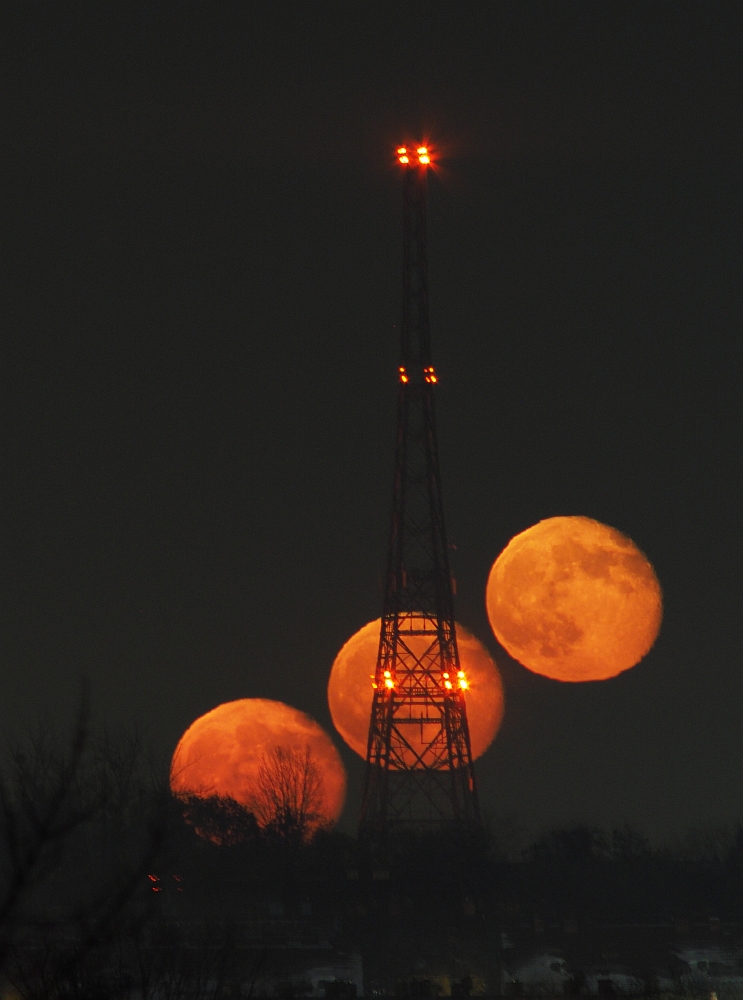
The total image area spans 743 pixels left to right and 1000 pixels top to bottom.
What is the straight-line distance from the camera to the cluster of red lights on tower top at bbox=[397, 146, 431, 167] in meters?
52.9

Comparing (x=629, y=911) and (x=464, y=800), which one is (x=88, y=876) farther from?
(x=629, y=911)

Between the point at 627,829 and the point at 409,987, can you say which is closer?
the point at 409,987

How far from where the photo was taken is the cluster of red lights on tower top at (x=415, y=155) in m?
52.9

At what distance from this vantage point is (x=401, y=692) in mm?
52344

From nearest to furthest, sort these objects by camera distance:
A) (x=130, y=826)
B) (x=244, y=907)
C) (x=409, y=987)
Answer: (x=409, y=987)
(x=244, y=907)
(x=130, y=826)

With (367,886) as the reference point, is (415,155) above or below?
above

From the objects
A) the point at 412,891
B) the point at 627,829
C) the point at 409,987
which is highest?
the point at 627,829

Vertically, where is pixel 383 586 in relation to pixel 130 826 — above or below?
above

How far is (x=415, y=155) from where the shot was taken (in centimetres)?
5319

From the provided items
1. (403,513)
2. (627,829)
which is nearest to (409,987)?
(403,513)

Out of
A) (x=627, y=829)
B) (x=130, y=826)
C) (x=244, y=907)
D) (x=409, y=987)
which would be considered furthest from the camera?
(x=627, y=829)

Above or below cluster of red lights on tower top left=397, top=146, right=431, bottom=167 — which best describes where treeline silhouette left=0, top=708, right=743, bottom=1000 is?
below

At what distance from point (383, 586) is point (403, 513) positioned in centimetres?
248

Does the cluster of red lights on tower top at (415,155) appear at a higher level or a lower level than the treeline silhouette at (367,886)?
higher
